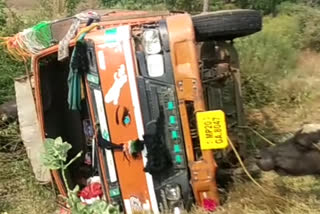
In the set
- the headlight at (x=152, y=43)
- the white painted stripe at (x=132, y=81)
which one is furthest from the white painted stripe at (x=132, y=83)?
the headlight at (x=152, y=43)

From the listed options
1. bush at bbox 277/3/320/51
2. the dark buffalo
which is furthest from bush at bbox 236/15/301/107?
the dark buffalo

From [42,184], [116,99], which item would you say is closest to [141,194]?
[116,99]

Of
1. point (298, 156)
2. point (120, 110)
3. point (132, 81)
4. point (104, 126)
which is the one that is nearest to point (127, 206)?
point (104, 126)

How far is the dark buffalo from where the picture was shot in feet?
20.9

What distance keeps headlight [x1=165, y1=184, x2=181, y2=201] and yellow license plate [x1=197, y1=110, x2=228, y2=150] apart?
533mm

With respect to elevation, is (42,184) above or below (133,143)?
below

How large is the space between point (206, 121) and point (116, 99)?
0.87 m

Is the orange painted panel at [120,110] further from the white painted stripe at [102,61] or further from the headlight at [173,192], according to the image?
the headlight at [173,192]

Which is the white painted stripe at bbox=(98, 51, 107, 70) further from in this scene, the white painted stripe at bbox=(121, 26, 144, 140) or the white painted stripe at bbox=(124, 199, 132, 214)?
the white painted stripe at bbox=(124, 199, 132, 214)

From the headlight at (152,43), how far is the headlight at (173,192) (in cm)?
116

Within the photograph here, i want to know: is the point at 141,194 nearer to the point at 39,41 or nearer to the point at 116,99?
the point at 116,99

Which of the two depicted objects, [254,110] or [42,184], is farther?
[254,110]

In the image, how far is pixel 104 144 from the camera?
655 cm

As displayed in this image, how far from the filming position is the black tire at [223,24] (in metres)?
6.48
